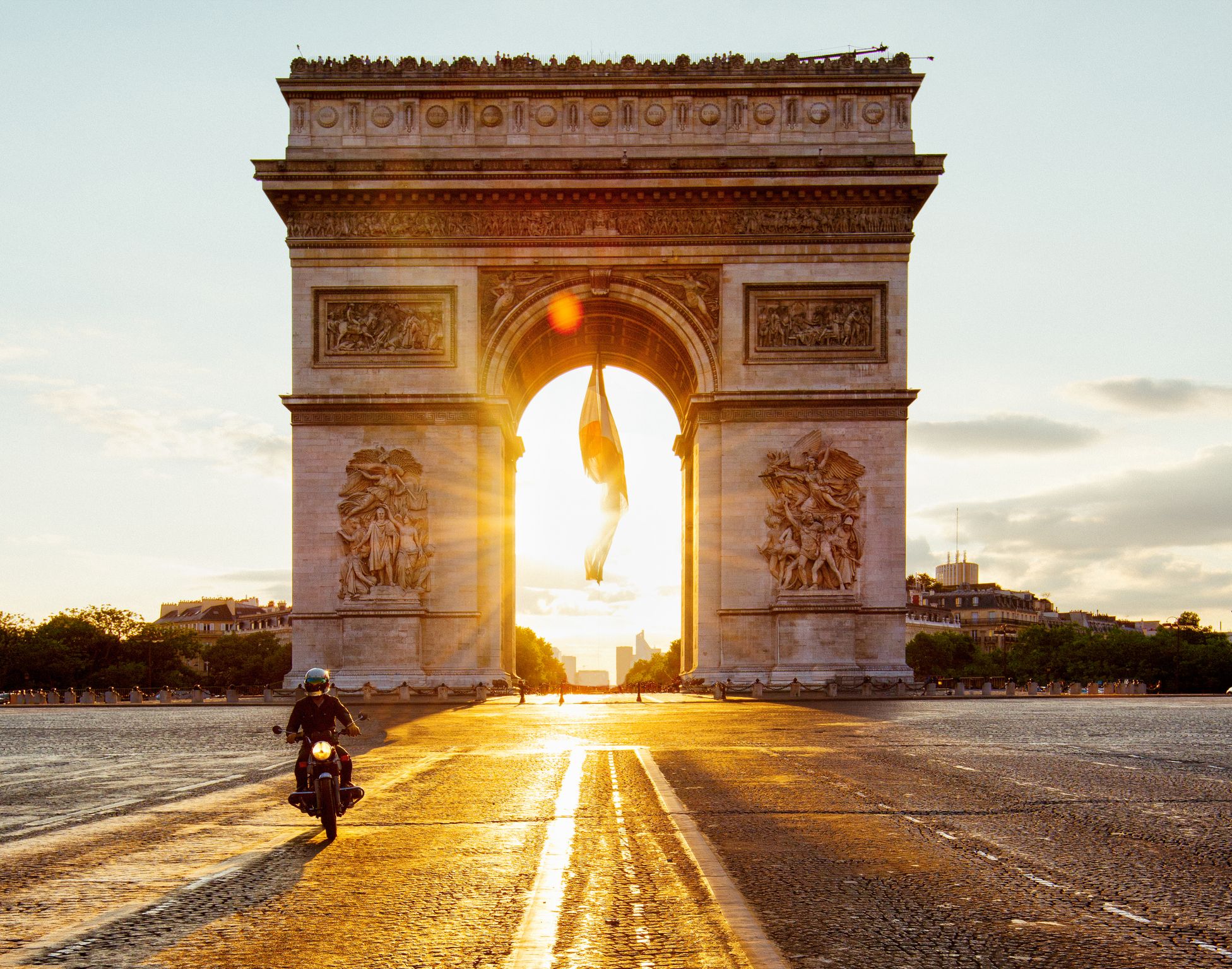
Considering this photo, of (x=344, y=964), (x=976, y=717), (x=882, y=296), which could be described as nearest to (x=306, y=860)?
(x=344, y=964)

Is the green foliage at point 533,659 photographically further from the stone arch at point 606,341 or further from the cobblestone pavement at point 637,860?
Answer: the cobblestone pavement at point 637,860

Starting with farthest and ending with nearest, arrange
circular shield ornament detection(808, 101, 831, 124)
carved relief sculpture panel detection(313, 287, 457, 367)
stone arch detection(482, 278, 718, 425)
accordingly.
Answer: stone arch detection(482, 278, 718, 425) < circular shield ornament detection(808, 101, 831, 124) < carved relief sculpture panel detection(313, 287, 457, 367)

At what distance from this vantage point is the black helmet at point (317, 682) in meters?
10.2

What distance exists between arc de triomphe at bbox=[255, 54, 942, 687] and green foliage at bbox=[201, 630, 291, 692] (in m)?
53.8

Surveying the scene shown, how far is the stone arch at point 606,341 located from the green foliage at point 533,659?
55664mm

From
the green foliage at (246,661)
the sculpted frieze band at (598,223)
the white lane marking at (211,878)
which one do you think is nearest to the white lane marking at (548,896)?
the white lane marking at (211,878)

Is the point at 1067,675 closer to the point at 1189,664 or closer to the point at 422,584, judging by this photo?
the point at 1189,664

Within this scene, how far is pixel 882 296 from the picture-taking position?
38281mm

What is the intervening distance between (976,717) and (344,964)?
72.0 ft

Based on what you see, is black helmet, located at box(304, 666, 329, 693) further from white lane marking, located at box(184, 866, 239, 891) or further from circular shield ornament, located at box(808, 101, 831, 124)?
circular shield ornament, located at box(808, 101, 831, 124)

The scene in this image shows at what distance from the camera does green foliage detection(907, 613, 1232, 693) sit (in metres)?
90.4

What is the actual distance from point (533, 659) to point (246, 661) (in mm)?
29127

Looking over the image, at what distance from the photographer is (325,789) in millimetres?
9547

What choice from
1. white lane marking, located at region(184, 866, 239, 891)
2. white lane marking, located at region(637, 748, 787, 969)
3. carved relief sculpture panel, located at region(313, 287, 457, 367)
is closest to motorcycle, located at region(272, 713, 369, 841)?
white lane marking, located at region(184, 866, 239, 891)
